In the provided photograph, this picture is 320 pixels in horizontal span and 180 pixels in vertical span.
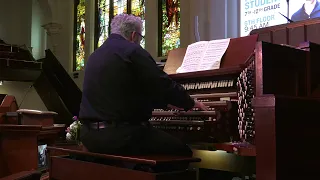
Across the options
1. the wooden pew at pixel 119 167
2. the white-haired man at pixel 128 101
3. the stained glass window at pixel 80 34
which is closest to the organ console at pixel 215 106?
the white-haired man at pixel 128 101

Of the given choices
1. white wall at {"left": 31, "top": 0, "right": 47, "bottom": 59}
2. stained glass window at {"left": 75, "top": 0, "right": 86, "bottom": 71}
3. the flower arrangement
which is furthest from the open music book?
white wall at {"left": 31, "top": 0, "right": 47, "bottom": 59}

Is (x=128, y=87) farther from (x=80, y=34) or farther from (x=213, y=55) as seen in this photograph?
(x=80, y=34)

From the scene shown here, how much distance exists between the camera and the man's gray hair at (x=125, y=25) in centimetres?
311

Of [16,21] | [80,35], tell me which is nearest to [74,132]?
[80,35]

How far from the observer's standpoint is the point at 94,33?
475 inches

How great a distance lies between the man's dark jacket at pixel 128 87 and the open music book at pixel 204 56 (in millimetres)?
805

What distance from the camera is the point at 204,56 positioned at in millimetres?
3777

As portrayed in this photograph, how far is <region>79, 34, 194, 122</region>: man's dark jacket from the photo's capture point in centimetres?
284

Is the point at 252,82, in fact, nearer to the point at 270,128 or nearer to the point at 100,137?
the point at 270,128

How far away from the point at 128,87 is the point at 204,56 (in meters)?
1.14

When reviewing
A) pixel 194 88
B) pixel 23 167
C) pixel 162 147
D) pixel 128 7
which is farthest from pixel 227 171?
pixel 128 7

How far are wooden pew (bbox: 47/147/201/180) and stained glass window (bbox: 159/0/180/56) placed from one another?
6240 mm

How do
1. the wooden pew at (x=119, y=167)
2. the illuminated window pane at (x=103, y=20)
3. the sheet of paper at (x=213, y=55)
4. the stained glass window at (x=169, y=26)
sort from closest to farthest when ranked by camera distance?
the wooden pew at (x=119, y=167) < the sheet of paper at (x=213, y=55) < the stained glass window at (x=169, y=26) < the illuminated window pane at (x=103, y=20)

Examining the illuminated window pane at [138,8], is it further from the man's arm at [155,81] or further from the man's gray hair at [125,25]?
the man's arm at [155,81]
